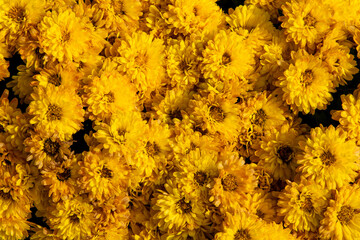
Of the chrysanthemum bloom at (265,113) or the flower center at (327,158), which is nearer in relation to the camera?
the flower center at (327,158)

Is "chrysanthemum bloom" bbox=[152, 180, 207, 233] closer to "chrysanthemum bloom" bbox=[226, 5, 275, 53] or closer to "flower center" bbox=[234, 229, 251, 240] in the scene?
"flower center" bbox=[234, 229, 251, 240]

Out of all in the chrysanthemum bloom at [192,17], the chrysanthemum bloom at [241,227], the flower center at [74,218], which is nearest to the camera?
the chrysanthemum bloom at [241,227]

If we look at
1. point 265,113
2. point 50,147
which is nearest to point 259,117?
point 265,113

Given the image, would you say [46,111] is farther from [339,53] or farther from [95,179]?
[339,53]

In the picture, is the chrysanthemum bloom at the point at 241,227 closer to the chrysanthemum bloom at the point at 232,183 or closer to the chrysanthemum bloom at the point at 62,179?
the chrysanthemum bloom at the point at 232,183

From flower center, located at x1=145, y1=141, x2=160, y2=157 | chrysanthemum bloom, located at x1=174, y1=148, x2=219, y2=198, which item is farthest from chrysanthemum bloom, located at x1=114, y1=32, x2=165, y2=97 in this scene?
chrysanthemum bloom, located at x1=174, y1=148, x2=219, y2=198

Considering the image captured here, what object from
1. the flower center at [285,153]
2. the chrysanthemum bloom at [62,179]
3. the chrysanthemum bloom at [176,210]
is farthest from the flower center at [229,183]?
the chrysanthemum bloom at [62,179]

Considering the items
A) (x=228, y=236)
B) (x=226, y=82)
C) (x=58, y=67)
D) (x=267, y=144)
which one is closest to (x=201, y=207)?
(x=228, y=236)
